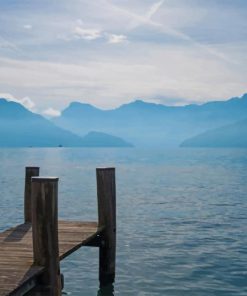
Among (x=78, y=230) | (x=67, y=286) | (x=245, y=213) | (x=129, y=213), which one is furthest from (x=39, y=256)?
(x=245, y=213)

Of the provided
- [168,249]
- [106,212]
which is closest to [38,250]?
[106,212]

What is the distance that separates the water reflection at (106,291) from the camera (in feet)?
45.8

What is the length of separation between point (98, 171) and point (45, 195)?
4622 mm

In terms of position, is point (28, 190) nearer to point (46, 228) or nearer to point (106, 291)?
point (106, 291)

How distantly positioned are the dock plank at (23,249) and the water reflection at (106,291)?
194 centimetres

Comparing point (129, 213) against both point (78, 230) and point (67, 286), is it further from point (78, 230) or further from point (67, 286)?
point (78, 230)

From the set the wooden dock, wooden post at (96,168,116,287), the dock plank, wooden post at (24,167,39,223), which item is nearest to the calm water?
wooden post at (96,168,116,287)

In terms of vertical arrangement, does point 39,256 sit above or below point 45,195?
below

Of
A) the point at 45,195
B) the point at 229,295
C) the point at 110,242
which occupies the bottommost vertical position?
the point at 229,295

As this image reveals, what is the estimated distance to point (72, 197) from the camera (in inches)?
1617

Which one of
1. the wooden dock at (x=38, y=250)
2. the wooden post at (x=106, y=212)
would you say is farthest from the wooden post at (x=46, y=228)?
the wooden post at (x=106, y=212)

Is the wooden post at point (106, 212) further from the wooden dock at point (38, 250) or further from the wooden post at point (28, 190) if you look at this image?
the wooden post at point (28, 190)

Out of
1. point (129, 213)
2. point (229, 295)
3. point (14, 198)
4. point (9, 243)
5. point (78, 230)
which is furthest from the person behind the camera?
point (14, 198)

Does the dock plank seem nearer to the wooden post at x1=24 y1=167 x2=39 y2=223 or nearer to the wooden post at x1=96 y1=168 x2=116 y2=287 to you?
the wooden post at x1=96 y1=168 x2=116 y2=287
